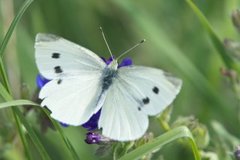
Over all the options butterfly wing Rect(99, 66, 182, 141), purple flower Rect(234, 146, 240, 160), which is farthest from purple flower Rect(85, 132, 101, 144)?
purple flower Rect(234, 146, 240, 160)

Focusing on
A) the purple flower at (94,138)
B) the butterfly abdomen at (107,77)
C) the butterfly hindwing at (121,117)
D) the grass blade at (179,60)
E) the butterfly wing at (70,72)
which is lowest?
the grass blade at (179,60)

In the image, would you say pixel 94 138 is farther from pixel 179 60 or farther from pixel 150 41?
pixel 150 41

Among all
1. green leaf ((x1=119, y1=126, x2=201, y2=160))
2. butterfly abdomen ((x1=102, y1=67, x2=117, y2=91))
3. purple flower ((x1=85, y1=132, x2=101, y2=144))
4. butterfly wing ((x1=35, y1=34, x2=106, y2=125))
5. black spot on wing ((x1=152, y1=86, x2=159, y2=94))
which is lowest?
green leaf ((x1=119, y1=126, x2=201, y2=160))

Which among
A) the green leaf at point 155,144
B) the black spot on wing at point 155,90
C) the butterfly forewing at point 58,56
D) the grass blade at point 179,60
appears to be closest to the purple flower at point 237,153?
the green leaf at point 155,144

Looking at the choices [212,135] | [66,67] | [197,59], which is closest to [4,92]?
[66,67]

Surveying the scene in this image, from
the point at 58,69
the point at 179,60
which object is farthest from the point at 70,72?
the point at 179,60

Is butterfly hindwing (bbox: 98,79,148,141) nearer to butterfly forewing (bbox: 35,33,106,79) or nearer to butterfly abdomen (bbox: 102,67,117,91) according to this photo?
butterfly abdomen (bbox: 102,67,117,91)

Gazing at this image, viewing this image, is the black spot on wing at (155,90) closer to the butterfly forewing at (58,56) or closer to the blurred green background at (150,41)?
the butterfly forewing at (58,56)
